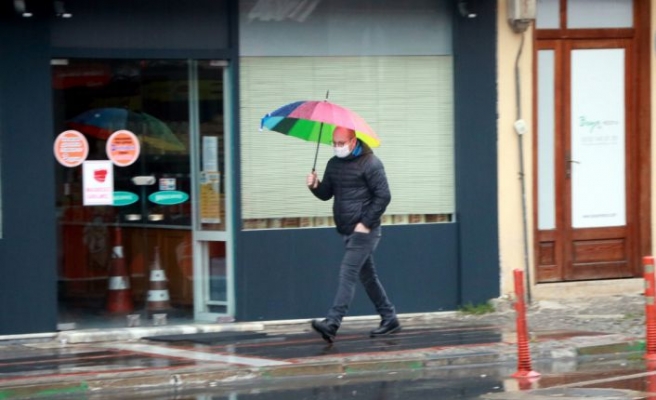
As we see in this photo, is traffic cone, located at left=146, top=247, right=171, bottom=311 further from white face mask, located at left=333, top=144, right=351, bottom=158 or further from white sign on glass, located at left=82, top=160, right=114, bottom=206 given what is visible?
white face mask, located at left=333, top=144, right=351, bottom=158

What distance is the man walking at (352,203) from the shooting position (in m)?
10.7

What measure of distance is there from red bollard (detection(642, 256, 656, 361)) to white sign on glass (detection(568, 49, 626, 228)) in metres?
3.31

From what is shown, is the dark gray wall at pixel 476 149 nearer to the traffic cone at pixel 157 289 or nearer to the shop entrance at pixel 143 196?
the shop entrance at pixel 143 196

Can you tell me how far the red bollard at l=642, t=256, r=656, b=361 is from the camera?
1008 centimetres

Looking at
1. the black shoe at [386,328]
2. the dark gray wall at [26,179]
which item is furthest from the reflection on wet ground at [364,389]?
the dark gray wall at [26,179]

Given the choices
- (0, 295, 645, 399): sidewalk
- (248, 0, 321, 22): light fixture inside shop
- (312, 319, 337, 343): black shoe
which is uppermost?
(248, 0, 321, 22): light fixture inside shop

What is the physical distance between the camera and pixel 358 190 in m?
10.8

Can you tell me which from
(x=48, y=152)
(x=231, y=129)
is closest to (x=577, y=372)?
(x=231, y=129)

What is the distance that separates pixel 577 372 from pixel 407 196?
339cm

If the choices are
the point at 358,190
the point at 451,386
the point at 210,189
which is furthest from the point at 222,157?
the point at 451,386

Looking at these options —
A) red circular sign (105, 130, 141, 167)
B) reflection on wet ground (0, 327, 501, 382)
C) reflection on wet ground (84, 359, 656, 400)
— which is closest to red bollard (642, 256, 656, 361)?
reflection on wet ground (84, 359, 656, 400)

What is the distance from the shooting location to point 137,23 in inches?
465

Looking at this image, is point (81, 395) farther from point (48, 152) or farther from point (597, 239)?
point (597, 239)

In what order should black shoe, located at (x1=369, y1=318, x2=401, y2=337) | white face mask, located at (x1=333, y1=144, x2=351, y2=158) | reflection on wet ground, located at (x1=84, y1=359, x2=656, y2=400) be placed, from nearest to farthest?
reflection on wet ground, located at (x1=84, y1=359, x2=656, y2=400)
white face mask, located at (x1=333, y1=144, x2=351, y2=158)
black shoe, located at (x1=369, y1=318, x2=401, y2=337)
